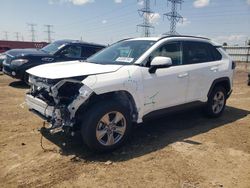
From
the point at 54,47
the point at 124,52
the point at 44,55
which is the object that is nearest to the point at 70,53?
the point at 54,47

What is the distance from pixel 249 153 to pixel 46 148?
319 centimetres

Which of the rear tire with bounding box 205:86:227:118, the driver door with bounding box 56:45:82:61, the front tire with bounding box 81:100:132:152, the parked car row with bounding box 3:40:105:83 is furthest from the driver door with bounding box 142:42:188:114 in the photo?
the driver door with bounding box 56:45:82:61

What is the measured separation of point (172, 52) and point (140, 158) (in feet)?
7.12

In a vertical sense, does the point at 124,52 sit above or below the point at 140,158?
above

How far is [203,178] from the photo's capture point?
12.5 ft

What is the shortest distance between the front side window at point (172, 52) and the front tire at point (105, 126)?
131 cm

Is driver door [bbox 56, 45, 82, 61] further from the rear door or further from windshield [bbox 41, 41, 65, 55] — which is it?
the rear door

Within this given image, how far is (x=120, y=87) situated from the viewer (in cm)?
443

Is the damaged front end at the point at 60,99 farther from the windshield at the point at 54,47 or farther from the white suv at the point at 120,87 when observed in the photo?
the windshield at the point at 54,47

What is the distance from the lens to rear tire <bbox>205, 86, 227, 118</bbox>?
6.38 meters

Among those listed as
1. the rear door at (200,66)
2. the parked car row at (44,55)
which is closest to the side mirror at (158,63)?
the rear door at (200,66)

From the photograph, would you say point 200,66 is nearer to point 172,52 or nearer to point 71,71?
point 172,52

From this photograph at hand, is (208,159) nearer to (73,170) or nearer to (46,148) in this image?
(73,170)

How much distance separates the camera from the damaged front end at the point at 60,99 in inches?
163
